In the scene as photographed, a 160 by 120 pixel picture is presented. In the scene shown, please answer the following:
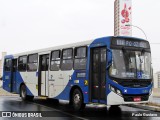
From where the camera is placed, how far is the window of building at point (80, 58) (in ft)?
48.6

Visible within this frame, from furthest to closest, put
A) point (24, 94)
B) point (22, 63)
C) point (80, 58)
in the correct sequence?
point (22, 63) → point (24, 94) → point (80, 58)

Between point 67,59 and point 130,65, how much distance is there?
12.9 ft

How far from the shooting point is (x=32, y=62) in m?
19.9

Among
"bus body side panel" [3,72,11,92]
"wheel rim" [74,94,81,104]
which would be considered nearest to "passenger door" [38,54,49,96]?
"wheel rim" [74,94,81,104]

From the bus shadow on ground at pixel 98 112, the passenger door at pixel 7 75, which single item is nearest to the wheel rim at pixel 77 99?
the bus shadow on ground at pixel 98 112

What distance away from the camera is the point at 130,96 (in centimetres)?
1309

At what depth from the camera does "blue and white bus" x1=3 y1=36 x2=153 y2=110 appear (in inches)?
516

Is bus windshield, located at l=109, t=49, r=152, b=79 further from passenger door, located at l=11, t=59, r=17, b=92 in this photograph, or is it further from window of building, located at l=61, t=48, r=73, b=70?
passenger door, located at l=11, t=59, r=17, b=92

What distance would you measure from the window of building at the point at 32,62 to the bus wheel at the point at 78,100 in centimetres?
487

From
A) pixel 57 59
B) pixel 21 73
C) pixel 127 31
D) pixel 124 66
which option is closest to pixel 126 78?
pixel 124 66

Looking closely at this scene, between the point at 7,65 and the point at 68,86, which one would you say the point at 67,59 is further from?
the point at 7,65

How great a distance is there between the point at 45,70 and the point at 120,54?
6.22 m

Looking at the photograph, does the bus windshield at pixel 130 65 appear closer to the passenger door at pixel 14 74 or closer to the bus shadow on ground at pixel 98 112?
the bus shadow on ground at pixel 98 112

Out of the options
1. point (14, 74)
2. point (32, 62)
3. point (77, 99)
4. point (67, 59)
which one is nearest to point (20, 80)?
point (14, 74)
